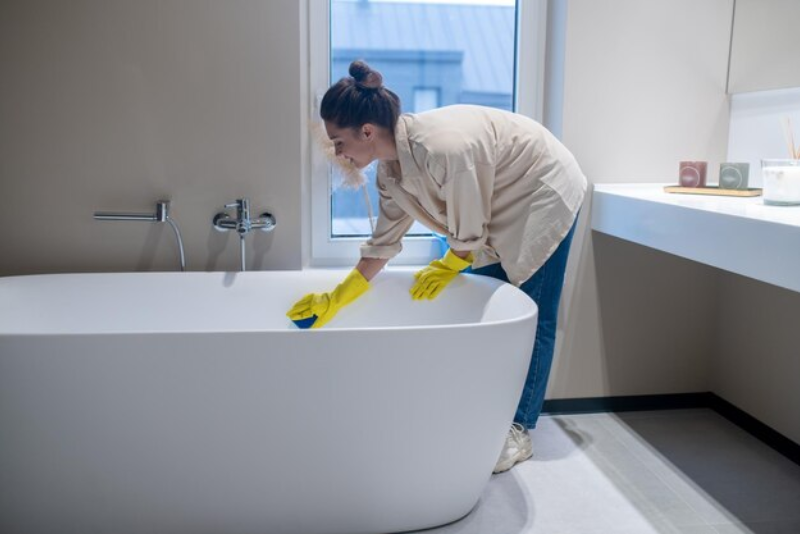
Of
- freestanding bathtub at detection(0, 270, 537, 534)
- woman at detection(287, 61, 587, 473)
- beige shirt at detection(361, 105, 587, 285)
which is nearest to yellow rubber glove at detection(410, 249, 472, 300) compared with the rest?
woman at detection(287, 61, 587, 473)

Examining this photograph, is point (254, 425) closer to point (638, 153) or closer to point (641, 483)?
point (641, 483)

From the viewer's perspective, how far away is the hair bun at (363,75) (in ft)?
7.34

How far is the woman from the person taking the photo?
2227 mm

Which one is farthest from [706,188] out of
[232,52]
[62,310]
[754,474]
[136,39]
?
[62,310]

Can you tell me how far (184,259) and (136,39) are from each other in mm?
776

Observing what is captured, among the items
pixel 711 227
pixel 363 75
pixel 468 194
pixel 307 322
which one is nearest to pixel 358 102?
pixel 363 75

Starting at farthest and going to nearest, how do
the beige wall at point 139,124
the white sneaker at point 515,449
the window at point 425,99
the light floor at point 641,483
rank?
1. the window at point 425,99
2. the beige wall at point 139,124
3. the white sneaker at point 515,449
4. the light floor at point 641,483

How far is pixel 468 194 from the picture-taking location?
2.22 m

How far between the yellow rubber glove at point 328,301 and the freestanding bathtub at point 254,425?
1.87 feet

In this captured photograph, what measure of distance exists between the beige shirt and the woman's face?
0.09 m

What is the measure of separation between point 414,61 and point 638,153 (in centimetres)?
93

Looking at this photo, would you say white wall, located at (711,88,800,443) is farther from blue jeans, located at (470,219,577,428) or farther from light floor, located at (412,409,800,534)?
blue jeans, located at (470,219,577,428)

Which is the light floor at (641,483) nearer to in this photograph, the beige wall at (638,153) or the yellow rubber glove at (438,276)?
the beige wall at (638,153)

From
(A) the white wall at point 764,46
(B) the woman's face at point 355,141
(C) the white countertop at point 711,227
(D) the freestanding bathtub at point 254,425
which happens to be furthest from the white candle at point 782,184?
(B) the woman's face at point 355,141
